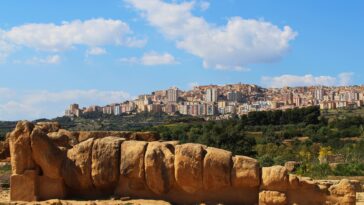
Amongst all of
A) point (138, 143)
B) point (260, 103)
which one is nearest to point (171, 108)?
point (260, 103)

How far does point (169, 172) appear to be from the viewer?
16.8 meters

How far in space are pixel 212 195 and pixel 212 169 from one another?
0.93 metres

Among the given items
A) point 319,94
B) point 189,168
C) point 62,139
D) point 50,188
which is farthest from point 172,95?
point 189,168

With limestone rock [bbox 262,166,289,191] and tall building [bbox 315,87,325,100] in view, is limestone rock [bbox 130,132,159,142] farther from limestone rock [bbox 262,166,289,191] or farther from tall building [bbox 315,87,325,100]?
tall building [bbox 315,87,325,100]

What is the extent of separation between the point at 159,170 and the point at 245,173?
276 cm

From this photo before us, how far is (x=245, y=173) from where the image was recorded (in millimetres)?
16281

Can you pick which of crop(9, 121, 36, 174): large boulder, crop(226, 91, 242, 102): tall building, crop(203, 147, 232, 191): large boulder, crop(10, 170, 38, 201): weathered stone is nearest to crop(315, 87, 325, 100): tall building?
crop(226, 91, 242, 102): tall building

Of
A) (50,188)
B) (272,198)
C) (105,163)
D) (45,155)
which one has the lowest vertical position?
(272,198)

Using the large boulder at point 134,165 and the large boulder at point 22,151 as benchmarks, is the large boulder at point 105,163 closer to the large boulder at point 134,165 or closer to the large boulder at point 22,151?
the large boulder at point 134,165

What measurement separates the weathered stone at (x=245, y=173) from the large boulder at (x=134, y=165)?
3.03 m

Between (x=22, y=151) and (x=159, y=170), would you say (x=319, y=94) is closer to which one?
(x=159, y=170)

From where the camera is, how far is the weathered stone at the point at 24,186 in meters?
17.4

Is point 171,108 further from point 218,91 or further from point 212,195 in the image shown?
point 212,195

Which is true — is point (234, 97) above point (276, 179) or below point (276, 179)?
above
